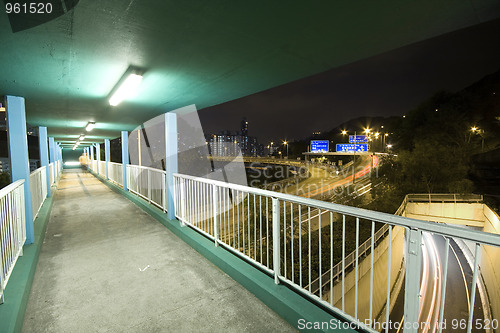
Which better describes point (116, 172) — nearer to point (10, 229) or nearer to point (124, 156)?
point (124, 156)

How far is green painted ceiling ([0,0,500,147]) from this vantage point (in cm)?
179

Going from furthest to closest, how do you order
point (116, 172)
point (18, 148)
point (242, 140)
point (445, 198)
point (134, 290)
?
1. point (242, 140)
2. point (445, 198)
3. point (116, 172)
4. point (18, 148)
5. point (134, 290)

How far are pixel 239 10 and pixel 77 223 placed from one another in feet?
18.0

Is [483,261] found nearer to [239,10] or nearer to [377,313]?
[377,313]

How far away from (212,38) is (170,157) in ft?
10.3

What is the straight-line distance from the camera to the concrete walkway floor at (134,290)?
6.77 feet

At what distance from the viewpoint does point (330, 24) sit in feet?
6.58

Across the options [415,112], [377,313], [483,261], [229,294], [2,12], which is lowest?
[377,313]

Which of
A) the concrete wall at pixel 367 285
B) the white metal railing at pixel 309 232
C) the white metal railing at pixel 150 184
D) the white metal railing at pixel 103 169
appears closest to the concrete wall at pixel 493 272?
the concrete wall at pixel 367 285

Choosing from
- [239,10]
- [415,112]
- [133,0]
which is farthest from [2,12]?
[415,112]

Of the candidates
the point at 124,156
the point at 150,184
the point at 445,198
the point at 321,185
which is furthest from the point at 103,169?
the point at 445,198

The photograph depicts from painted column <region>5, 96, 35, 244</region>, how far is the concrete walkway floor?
78cm

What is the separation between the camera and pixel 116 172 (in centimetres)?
970

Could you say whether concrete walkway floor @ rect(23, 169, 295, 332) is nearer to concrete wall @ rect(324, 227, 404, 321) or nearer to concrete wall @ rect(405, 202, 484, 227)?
concrete wall @ rect(324, 227, 404, 321)
